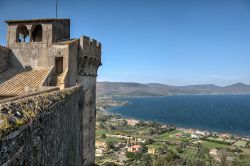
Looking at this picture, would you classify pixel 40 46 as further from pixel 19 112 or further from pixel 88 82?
pixel 19 112

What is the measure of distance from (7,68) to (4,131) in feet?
48.4

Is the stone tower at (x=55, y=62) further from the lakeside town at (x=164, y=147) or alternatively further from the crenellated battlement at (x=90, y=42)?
the lakeside town at (x=164, y=147)

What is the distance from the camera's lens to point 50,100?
665 centimetres

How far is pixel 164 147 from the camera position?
10850 cm

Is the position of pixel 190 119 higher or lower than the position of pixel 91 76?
lower

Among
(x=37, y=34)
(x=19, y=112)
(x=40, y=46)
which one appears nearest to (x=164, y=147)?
(x=37, y=34)

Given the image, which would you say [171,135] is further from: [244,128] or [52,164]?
[52,164]

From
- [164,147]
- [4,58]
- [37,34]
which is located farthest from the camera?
[164,147]

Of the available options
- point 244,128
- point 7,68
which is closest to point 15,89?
point 7,68

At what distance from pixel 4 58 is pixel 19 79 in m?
2.27

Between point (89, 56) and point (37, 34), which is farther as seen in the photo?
point (37, 34)

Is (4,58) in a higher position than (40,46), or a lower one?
lower

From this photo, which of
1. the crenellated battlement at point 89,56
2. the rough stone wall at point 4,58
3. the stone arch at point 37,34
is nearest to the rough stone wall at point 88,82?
the crenellated battlement at point 89,56

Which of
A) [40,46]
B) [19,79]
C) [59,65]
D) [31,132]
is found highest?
[40,46]
